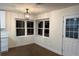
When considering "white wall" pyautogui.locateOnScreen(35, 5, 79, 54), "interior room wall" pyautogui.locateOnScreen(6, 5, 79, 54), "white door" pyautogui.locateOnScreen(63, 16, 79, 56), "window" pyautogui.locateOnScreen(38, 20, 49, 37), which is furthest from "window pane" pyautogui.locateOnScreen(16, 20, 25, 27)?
"white door" pyautogui.locateOnScreen(63, 16, 79, 56)

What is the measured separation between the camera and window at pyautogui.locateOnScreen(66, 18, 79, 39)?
2499 millimetres

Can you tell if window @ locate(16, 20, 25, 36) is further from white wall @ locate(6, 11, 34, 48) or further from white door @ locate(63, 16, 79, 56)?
white door @ locate(63, 16, 79, 56)

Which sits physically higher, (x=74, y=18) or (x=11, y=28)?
(x=74, y=18)

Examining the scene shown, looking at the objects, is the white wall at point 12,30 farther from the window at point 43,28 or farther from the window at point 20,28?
the window at point 43,28

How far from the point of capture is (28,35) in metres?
2.88

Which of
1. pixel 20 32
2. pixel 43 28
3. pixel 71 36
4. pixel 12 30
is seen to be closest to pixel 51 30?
pixel 43 28

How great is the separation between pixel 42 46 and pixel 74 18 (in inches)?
67.8

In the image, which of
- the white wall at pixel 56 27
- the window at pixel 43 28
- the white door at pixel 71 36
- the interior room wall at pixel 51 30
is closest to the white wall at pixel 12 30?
the interior room wall at pixel 51 30

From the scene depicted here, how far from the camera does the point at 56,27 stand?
10.1 ft

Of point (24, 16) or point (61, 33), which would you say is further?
point (61, 33)

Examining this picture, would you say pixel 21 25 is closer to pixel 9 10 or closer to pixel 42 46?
pixel 9 10

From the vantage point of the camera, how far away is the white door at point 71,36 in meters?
2.44

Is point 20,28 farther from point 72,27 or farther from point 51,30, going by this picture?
point 72,27

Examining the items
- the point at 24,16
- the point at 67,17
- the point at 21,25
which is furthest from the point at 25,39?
the point at 67,17
